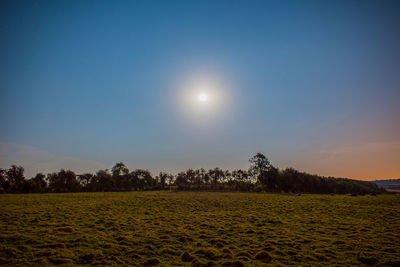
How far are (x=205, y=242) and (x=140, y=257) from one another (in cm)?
536

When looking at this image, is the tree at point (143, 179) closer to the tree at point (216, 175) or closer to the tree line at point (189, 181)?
the tree line at point (189, 181)

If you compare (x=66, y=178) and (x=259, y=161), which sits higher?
(x=259, y=161)

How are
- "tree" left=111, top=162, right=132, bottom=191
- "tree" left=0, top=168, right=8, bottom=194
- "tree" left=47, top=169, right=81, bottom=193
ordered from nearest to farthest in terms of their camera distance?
"tree" left=0, top=168, right=8, bottom=194, "tree" left=47, top=169, right=81, bottom=193, "tree" left=111, top=162, right=132, bottom=191

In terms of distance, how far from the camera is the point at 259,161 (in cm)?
9762

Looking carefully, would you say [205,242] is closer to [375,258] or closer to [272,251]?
[272,251]

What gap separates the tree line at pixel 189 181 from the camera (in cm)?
8169

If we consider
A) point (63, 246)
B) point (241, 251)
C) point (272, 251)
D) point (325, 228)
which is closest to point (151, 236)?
point (63, 246)

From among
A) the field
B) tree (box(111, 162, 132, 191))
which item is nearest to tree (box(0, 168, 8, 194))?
tree (box(111, 162, 132, 191))

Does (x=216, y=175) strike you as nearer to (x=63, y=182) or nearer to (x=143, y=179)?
(x=143, y=179)

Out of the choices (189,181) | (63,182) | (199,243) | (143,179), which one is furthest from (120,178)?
(199,243)

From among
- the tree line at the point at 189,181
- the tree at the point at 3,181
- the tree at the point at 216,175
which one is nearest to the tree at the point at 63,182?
the tree line at the point at 189,181

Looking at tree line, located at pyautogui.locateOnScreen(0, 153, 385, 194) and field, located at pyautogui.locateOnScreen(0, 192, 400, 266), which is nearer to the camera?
field, located at pyautogui.locateOnScreen(0, 192, 400, 266)

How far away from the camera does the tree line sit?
8169cm

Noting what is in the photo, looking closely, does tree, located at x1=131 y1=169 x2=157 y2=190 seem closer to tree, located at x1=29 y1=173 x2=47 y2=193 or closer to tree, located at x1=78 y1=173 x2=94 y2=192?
tree, located at x1=78 y1=173 x2=94 y2=192
